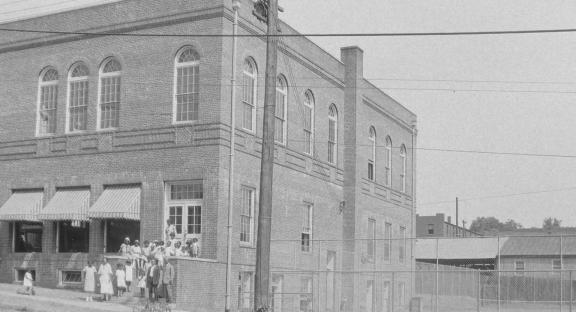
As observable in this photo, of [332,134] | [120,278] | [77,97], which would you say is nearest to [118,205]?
[120,278]

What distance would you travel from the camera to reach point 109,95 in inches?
1265

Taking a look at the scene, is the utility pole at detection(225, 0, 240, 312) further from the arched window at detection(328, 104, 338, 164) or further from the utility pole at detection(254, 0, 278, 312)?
the arched window at detection(328, 104, 338, 164)

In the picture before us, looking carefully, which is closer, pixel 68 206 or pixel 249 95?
pixel 68 206

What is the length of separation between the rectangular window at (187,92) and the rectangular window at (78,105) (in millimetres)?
4324

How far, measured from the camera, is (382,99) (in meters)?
47.3

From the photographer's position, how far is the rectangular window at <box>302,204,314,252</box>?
36.9 metres

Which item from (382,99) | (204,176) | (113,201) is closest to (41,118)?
(113,201)

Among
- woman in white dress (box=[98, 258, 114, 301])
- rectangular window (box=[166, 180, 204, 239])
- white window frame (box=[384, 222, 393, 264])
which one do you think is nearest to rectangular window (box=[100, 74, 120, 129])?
rectangular window (box=[166, 180, 204, 239])

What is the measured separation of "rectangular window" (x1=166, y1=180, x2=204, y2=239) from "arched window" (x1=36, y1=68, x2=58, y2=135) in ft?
22.1

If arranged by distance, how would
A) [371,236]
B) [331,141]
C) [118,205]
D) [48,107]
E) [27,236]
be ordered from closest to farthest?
[118,205], [27,236], [48,107], [331,141], [371,236]

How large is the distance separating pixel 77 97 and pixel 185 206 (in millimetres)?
6947

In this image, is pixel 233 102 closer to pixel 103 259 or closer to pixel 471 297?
pixel 103 259

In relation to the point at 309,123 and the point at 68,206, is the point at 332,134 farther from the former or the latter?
the point at 68,206

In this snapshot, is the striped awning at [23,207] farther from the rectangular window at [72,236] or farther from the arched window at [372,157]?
the arched window at [372,157]
